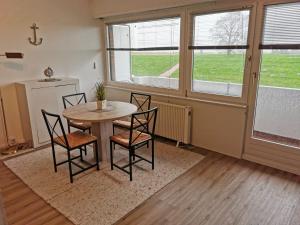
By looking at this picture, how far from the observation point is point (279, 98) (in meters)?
2.88

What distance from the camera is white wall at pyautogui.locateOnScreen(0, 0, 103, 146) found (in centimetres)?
356

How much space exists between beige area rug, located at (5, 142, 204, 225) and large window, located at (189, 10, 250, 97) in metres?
1.09

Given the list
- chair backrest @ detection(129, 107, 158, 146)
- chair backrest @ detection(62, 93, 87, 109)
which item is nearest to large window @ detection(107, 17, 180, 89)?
chair backrest @ detection(129, 107, 158, 146)

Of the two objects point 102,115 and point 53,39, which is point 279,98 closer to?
point 102,115

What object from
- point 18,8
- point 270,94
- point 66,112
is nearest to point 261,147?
point 270,94

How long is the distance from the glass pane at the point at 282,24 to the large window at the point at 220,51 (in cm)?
26

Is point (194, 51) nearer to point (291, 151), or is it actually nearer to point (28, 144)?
point (291, 151)

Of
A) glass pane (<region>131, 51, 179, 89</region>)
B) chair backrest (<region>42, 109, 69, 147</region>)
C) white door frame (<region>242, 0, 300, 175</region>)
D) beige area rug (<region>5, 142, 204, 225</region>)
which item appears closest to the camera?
beige area rug (<region>5, 142, 204, 225</region>)

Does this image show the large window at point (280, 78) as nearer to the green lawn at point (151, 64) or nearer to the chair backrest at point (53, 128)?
the green lawn at point (151, 64)

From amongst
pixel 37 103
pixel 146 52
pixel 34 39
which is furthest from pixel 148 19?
pixel 37 103

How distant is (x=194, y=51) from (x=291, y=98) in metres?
1.46

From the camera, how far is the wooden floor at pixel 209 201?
Answer: 213 cm

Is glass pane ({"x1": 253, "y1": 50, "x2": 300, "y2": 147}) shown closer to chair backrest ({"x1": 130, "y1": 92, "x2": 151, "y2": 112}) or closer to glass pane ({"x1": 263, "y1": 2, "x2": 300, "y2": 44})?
glass pane ({"x1": 263, "y1": 2, "x2": 300, "y2": 44})

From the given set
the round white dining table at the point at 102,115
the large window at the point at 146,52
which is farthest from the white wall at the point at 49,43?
the round white dining table at the point at 102,115
